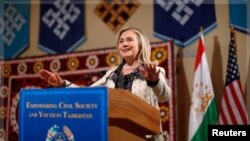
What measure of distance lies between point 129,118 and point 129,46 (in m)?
0.69

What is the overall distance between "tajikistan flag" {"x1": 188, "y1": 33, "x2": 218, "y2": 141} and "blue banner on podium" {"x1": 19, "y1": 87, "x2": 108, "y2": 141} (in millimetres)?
2270

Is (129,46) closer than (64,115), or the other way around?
(64,115)

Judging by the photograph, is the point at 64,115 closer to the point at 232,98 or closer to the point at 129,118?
the point at 129,118

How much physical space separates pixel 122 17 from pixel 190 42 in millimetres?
927

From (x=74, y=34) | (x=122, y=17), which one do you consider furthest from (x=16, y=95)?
(x=122, y=17)

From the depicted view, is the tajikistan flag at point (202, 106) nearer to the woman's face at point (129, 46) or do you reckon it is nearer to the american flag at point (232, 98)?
the american flag at point (232, 98)

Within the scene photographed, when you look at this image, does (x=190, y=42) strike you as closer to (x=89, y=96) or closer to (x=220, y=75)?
(x=220, y=75)

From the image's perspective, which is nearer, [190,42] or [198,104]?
[198,104]

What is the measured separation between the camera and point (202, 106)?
334 cm

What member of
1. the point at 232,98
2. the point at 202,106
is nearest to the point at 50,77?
the point at 202,106

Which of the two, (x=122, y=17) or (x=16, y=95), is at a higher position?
(x=122, y=17)

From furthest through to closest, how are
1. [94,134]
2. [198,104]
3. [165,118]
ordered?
[165,118] < [198,104] < [94,134]

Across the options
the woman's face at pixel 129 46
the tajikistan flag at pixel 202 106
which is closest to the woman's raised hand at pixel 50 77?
the woman's face at pixel 129 46

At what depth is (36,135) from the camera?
1.29m
